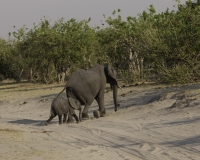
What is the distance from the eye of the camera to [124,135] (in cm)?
1221

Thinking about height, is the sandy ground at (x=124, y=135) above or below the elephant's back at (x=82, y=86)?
below

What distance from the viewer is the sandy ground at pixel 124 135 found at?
9.75m

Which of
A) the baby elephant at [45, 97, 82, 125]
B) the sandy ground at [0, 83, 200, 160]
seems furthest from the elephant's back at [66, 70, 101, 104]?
the sandy ground at [0, 83, 200, 160]

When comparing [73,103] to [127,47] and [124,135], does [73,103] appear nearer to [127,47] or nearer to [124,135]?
[124,135]

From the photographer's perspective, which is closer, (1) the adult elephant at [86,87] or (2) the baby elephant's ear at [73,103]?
(2) the baby elephant's ear at [73,103]

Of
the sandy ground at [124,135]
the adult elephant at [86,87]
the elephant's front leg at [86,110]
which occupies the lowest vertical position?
the sandy ground at [124,135]

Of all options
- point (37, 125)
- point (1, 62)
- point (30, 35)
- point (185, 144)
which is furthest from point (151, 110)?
point (1, 62)

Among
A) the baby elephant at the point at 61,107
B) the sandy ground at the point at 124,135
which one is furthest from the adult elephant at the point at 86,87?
the sandy ground at the point at 124,135

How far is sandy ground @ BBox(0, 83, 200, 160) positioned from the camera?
9.75 metres

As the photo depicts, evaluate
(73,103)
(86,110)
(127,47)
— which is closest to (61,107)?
(73,103)

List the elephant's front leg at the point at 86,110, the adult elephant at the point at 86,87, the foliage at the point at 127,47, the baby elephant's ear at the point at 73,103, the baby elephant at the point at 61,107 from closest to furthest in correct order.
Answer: the baby elephant at the point at 61,107 < the baby elephant's ear at the point at 73,103 < the elephant's front leg at the point at 86,110 < the adult elephant at the point at 86,87 < the foliage at the point at 127,47

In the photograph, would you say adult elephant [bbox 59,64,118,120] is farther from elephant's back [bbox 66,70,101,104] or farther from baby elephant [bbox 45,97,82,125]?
baby elephant [bbox 45,97,82,125]

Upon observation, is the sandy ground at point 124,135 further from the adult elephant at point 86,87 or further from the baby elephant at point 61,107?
the adult elephant at point 86,87

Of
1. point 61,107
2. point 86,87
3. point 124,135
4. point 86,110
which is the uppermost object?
point 86,87
